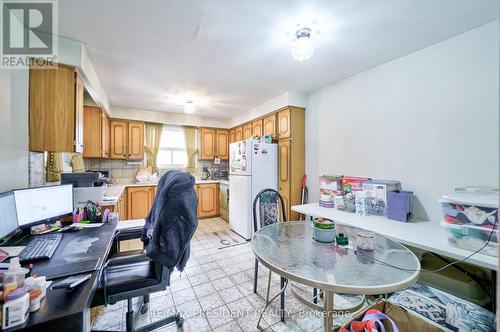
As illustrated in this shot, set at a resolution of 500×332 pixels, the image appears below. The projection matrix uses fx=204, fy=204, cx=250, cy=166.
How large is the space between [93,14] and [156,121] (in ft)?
9.91

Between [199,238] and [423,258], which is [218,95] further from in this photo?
[423,258]

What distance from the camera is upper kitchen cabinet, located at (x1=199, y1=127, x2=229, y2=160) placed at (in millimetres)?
5066

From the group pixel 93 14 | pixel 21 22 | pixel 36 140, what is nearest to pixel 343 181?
pixel 93 14

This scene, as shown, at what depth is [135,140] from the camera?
4.29 m

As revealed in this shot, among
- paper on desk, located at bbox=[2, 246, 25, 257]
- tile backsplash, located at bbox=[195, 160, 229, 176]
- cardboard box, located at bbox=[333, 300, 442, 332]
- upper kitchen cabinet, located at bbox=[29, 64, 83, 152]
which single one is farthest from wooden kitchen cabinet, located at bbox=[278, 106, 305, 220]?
paper on desk, located at bbox=[2, 246, 25, 257]

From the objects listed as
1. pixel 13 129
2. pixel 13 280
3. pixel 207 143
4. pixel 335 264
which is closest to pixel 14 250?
pixel 13 280

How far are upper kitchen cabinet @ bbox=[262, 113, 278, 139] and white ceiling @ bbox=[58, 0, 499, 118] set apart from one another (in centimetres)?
80

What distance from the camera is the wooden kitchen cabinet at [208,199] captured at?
4582 millimetres

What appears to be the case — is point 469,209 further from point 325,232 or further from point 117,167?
point 117,167

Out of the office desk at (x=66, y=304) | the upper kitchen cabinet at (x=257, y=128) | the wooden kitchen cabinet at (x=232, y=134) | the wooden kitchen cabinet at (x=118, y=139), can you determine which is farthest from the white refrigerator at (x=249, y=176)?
the wooden kitchen cabinet at (x=118, y=139)

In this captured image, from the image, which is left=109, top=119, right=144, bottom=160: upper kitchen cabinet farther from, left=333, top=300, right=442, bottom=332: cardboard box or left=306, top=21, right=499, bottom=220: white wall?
left=333, top=300, right=442, bottom=332: cardboard box

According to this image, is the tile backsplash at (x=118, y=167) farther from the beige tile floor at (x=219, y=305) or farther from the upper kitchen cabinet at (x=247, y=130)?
the beige tile floor at (x=219, y=305)

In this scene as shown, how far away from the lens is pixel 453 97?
73.0 inches

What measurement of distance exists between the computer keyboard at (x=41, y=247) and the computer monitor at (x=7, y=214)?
0.15 meters
